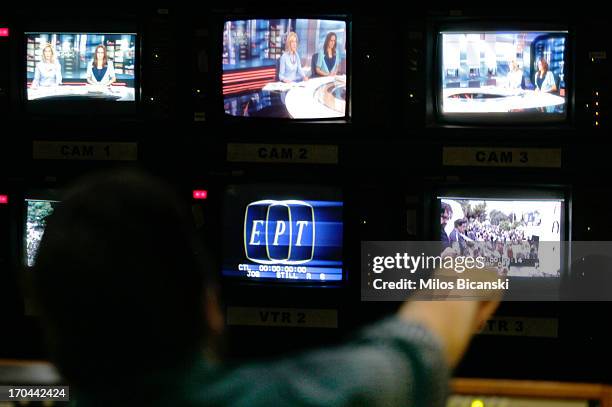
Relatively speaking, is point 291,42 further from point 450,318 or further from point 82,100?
point 450,318

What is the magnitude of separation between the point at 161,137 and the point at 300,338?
30.3 inches

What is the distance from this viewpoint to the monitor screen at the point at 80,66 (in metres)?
2.60

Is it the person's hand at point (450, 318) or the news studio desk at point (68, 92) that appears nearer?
the person's hand at point (450, 318)

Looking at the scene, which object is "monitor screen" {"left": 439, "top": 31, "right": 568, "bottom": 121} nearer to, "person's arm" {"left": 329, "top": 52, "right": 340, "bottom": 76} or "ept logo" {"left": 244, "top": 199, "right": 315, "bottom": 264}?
"person's arm" {"left": 329, "top": 52, "right": 340, "bottom": 76}

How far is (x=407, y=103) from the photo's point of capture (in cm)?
250

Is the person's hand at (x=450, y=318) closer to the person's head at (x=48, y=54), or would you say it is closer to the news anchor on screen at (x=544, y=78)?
the news anchor on screen at (x=544, y=78)

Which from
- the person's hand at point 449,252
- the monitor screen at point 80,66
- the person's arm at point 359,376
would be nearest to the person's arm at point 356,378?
the person's arm at point 359,376

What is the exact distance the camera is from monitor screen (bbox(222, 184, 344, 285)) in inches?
101

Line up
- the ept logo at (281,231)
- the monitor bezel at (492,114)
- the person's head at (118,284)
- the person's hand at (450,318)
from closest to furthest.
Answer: the person's head at (118,284) < the person's hand at (450,318) < the monitor bezel at (492,114) < the ept logo at (281,231)

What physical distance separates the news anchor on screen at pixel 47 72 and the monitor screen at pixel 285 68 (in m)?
0.55

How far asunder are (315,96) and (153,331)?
1766 millimetres

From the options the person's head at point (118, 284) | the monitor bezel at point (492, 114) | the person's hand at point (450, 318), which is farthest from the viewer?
the monitor bezel at point (492, 114)

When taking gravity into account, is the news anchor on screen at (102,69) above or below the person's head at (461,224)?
above

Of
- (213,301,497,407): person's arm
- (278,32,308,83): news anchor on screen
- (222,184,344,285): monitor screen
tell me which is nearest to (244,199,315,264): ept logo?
(222,184,344,285): monitor screen
